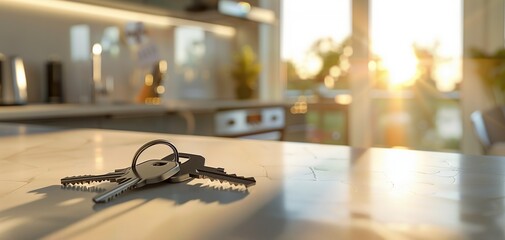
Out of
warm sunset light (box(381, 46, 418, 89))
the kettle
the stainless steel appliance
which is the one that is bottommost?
the stainless steel appliance

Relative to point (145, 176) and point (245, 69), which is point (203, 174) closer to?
point (145, 176)

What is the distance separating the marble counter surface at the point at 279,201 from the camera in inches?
15.6

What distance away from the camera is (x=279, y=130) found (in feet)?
12.8

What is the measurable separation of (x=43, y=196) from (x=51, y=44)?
2632 millimetres

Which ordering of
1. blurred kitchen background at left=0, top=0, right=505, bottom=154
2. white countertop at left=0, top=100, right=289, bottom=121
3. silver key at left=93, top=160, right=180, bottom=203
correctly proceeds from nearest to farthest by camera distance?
1. silver key at left=93, top=160, right=180, bottom=203
2. white countertop at left=0, top=100, right=289, bottom=121
3. blurred kitchen background at left=0, top=0, right=505, bottom=154

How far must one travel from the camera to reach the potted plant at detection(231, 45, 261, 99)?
430 cm

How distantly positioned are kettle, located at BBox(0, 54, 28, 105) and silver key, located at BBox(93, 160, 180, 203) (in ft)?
7.11

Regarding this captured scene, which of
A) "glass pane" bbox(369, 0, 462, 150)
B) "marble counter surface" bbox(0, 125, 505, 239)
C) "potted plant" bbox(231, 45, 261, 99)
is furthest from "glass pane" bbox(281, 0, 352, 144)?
"marble counter surface" bbox(0, 125, 505, 239)

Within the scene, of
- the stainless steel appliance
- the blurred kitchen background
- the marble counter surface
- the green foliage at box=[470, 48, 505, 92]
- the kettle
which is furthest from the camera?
the green foliage at box=[470, 48, 505, 92]

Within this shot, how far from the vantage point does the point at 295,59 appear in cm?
473

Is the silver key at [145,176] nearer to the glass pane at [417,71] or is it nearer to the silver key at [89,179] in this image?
the silver key at [89,179]

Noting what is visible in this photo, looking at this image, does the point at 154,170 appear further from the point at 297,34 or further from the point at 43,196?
the point at 297,34

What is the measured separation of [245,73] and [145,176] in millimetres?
3778

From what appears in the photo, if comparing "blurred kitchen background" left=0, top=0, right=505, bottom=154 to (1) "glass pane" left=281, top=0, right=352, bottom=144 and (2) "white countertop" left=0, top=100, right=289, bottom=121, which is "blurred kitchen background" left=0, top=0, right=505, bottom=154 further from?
(2) "white countertop" left=0, top=100, right=289, bottom=121
